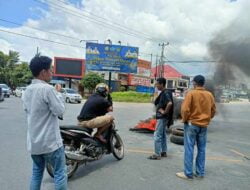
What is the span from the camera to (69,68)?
5241cm

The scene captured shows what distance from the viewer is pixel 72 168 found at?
5.29 m

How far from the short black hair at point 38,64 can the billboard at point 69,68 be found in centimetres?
4886

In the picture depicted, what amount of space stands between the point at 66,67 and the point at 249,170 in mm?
47776

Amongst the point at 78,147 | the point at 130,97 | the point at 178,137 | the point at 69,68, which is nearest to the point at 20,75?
the point at 69,68

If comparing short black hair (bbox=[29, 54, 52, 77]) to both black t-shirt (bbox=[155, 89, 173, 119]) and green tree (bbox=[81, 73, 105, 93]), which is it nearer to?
black t-shirt (bbox=[155, 89, 173, 119])

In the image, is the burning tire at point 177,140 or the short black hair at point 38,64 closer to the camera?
the short black hair at point 38,64

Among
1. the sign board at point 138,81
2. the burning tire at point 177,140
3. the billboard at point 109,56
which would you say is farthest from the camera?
the sign board at point 138,81

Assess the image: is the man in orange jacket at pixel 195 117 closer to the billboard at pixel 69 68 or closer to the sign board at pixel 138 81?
the billboard at pixel 69 68

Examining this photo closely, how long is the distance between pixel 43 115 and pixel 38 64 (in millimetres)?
547

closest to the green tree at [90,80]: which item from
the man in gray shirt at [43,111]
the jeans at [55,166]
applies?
the jeans at [55,166]

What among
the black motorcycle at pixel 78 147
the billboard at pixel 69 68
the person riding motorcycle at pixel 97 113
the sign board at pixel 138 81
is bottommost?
the black motorcycle at pixel 78 147

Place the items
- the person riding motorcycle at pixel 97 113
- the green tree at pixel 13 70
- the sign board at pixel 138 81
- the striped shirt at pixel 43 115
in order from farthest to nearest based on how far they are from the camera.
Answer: the sign board at pixel 138 81
the green tree at pixel 13 70
the person riding motorcycle at pixel 97 113
the striped shirt at pixel 43 115

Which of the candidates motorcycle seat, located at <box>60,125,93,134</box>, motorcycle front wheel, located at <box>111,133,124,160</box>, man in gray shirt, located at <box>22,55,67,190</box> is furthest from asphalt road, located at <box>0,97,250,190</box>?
man in gray shirt, located at <box>22,55,67,190</box>

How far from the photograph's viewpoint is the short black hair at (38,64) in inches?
133
